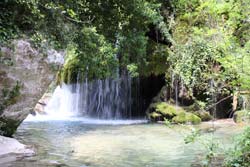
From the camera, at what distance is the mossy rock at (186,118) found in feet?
42.8

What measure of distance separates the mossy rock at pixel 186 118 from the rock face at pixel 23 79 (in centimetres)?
635

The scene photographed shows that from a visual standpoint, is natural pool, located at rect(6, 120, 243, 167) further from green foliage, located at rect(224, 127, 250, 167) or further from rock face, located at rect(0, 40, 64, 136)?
rock face, located at rect(0, 40, 64, 136)

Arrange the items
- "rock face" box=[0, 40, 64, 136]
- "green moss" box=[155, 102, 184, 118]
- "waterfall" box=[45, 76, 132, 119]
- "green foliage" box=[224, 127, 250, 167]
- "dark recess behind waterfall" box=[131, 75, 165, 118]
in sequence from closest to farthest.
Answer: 1. "green foliage" box=[224, 127, 250, 167]
2. "rock face" box=[0, 40, 64, 136]
3. "green moss" box=[155, 102, 184, 118]
4. "waterfall" box=[45, 76, 132, 119]
5. "dark recess behind waterfall" box=[131, 75, 165, 118]

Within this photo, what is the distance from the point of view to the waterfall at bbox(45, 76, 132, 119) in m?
16.3

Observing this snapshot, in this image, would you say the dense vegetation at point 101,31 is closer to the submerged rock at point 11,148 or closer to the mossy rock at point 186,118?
the submerged rock at point 11,148

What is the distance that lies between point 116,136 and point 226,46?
4.27 meters

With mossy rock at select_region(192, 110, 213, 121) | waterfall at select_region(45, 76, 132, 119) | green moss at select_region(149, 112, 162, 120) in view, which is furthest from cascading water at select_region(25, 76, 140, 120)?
mossy rock at select_region(192, 110, 213, 121)

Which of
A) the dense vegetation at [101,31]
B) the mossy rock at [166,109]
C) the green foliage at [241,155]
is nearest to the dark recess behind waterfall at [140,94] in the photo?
the mossy rock at [166,109]

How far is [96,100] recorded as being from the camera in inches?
664

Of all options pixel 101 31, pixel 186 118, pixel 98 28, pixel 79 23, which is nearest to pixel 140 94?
pixel 186 118

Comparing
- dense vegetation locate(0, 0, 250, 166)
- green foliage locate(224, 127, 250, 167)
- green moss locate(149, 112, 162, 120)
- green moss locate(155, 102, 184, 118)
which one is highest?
dense vegetation locate(0, 0, 250, 166)

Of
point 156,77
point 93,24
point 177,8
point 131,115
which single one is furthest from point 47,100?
point 93,24

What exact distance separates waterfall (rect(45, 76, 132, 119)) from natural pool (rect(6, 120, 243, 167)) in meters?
3.95

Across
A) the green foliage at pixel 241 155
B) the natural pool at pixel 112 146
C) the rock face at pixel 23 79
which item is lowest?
the natural pool at pixel 112 146
